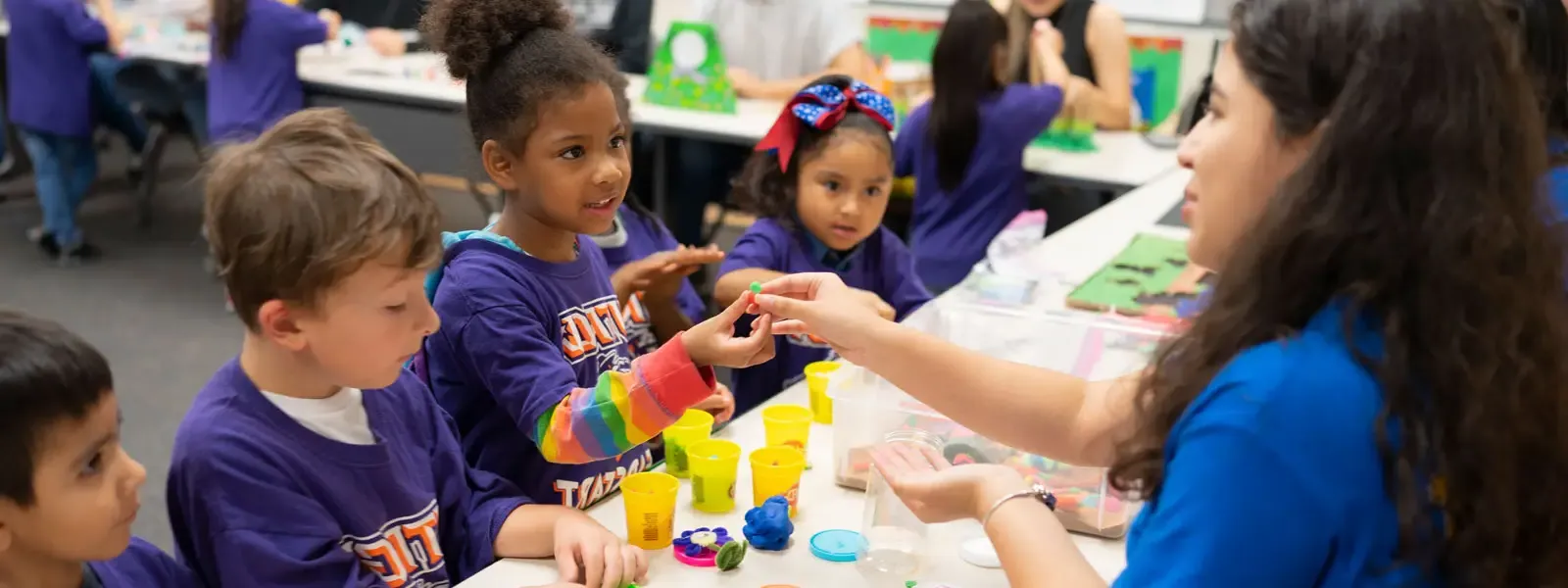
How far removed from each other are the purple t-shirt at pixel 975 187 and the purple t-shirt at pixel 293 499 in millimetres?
2411

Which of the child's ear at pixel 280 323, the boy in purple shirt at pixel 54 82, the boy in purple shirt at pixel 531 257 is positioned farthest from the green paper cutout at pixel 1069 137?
the boy in purple shirt at pixel 54 82

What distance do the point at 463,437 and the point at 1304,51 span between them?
1.24 meters

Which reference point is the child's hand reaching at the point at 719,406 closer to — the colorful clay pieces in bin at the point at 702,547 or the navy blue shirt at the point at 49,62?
the colorful clay pieces in bin at the point at 702,547

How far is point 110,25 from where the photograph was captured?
5.30m

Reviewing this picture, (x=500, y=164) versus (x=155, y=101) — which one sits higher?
(x=500, y=164)

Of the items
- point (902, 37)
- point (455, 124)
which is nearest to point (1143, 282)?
point (455, 124)

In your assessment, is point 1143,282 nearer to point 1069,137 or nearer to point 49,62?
point 1069,137

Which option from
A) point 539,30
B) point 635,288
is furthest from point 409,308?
point 635,288

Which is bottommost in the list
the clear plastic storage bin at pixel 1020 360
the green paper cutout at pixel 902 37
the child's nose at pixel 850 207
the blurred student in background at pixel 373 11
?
the blurred student in background at pixel 373 11

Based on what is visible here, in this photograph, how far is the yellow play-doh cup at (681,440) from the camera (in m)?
1.73

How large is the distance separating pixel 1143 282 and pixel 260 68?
3.63 meters

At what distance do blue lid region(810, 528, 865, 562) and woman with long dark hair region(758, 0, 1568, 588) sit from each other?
54 cm

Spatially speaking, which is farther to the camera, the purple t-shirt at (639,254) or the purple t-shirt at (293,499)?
the purple t-shirt at (639,254)

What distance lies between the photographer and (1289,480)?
36.8 inches
